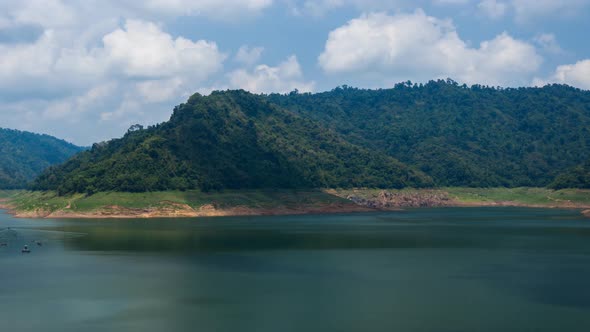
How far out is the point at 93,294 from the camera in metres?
63.5

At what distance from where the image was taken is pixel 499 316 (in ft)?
173

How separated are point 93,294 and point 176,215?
435 feet

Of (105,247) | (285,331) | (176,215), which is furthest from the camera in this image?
(176,215)

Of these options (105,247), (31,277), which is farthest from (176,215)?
(31,277)

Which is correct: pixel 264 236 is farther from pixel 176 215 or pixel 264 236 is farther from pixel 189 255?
pixel 176 215

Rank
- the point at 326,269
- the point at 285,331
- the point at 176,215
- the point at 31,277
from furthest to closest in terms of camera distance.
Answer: the point at 176,215
the point at 326,269
the point at 31,277
the point at 285,331

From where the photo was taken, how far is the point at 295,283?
229ft

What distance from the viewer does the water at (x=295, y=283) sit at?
51.5 meters

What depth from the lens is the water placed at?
169 feet

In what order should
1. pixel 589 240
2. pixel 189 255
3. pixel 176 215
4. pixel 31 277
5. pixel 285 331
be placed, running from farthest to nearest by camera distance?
pixel 176 215 < pixel 589 240 < pixel 189 255 < pixel 31 277 < pixel 285 331

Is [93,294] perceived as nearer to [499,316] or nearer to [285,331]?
[285,331]

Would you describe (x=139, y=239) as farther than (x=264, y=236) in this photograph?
No

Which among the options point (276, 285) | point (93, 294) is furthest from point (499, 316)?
point (93, 294)

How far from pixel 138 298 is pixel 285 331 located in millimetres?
19992
